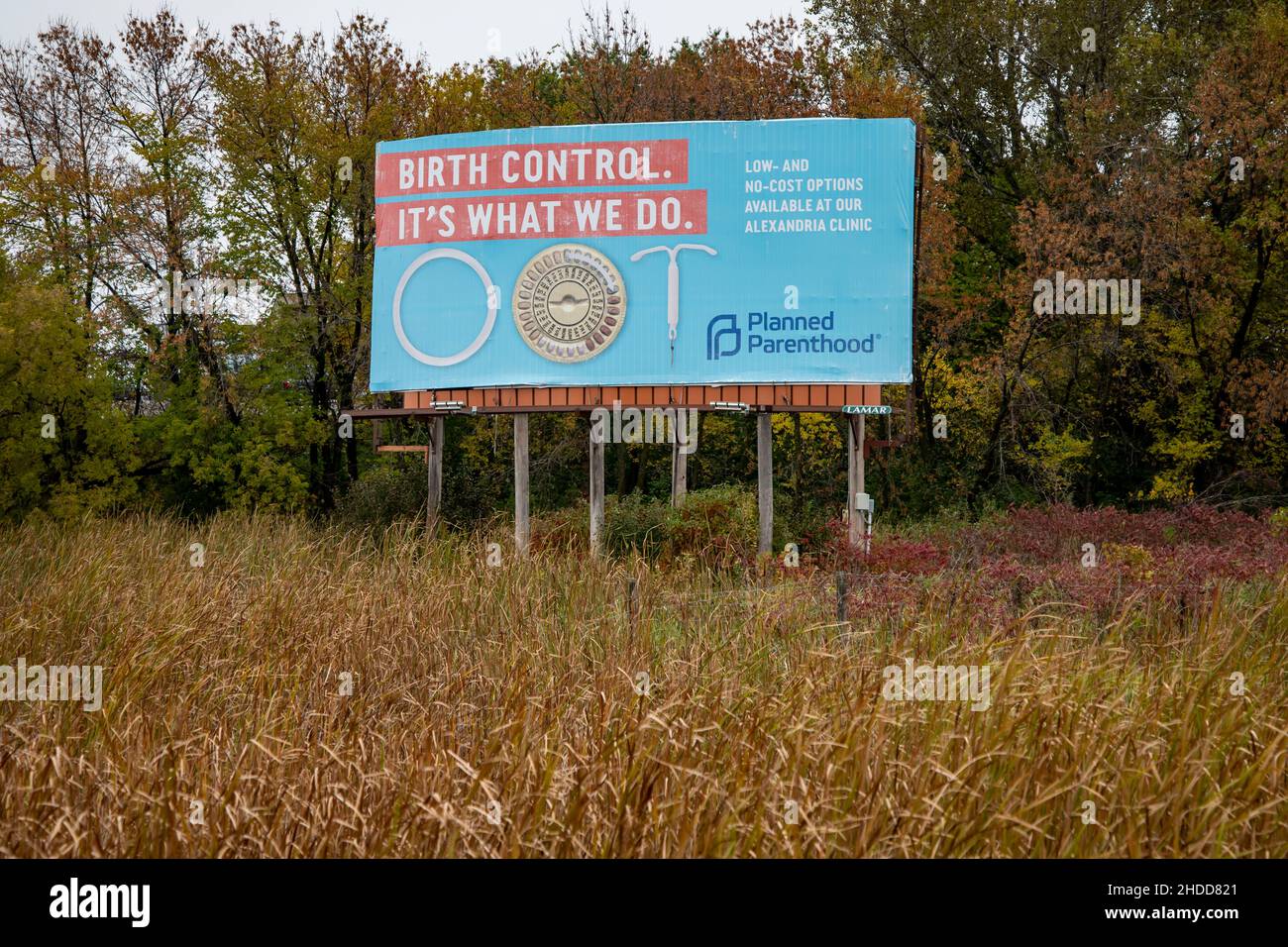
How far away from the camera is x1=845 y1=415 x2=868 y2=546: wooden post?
1655 cm

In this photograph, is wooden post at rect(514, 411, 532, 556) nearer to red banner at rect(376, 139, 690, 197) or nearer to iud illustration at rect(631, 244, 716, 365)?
iud illustration at rect(631, 244, 716, 365)

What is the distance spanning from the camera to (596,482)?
16875 mm

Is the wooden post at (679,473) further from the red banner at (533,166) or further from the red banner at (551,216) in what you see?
the red banner at (533,166)

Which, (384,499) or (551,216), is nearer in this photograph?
(551,216)

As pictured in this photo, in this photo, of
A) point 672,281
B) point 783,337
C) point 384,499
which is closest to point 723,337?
point 783,337

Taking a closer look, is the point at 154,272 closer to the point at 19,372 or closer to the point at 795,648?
the point at 19,372

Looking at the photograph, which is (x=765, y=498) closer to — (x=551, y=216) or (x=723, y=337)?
(x=723, y=337)

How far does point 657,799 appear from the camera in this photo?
540 centimetres

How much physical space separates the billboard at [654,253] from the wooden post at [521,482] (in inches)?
37.1

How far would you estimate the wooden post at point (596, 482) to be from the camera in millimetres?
16203

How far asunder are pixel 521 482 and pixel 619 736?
11643mm

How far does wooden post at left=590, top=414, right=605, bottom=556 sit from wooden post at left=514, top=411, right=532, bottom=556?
765mm

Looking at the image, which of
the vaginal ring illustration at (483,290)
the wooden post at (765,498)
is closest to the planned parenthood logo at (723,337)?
the wooden post at (765,498)

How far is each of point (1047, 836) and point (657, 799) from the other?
4.82 ft
